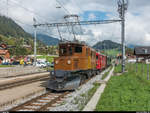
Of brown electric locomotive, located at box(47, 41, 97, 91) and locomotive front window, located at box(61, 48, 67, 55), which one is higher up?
locomotive front window, located at box(61, 48, 67, 55)

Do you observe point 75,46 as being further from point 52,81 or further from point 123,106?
point 123,106

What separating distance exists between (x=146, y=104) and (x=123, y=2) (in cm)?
2067

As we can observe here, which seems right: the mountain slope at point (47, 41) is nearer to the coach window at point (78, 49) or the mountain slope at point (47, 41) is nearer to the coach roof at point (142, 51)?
the coach window at point (78, 49)

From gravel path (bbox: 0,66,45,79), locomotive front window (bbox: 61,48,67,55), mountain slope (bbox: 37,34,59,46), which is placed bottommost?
gravel path (bbox: 0,66,45,79)

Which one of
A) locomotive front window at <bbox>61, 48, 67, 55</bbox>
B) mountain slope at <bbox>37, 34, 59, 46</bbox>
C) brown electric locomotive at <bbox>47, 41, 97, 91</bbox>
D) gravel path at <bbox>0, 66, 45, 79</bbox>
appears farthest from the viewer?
gravel path at <bbox>0, 66, 45, 79</bbox>

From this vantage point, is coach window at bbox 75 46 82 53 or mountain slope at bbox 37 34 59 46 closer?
coach window at bbox 75 46 82 53

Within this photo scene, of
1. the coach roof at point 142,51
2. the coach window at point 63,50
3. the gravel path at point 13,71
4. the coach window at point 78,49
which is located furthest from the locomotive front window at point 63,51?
the coach roof at point 142,51

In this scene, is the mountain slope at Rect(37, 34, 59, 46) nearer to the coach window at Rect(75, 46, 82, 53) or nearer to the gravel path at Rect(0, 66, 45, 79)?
the coach window at Rect(75, 46, 82, 53)

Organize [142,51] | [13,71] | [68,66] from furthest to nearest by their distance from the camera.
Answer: [142,51], [13,71], [68,66]

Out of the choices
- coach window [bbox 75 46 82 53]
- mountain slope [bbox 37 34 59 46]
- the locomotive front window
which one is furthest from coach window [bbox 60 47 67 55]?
mountain slope [bbox 37 34 59 46]

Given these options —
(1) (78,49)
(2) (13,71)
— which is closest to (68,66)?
(1) (78,49)

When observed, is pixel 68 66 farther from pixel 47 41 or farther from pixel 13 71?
pixel 13 71

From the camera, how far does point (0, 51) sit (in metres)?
75.0

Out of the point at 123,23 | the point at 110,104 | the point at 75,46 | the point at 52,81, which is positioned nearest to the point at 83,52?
the point at 75,46
